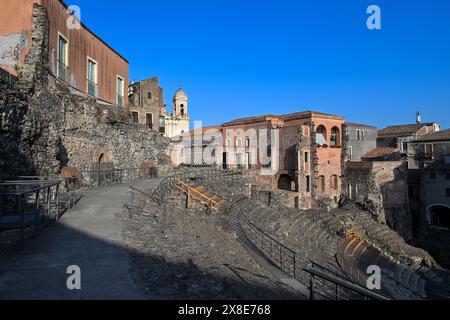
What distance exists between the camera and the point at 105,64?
74.7 feet

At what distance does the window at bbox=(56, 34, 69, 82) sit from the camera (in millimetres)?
16438

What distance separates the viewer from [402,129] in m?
43.9

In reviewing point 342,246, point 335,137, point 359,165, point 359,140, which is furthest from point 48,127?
point 359,140

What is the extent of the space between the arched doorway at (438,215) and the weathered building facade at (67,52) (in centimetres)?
3506

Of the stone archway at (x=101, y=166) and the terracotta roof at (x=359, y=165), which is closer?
the stone archway at (x=101, y=166)

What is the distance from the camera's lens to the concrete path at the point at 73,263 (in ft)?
15.6

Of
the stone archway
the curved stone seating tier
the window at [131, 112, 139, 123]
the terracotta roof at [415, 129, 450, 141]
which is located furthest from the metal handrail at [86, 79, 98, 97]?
the terracotta roof at [415, 129, 450, 141]

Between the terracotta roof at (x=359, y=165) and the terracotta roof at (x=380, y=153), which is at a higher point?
the terracotta roof at (x=380, y=153)

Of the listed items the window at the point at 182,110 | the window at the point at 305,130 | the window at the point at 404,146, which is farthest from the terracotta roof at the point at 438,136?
the window at the point at 182,110

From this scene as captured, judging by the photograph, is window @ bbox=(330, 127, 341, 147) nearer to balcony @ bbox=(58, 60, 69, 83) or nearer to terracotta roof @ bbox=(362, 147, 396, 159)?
terracotta roof @ bbox=(362, 147, 396, 159)

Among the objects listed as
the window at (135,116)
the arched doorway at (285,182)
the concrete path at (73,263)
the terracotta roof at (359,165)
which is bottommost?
the concrete path at (73,263)

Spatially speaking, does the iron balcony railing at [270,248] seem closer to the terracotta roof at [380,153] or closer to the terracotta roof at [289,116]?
the terracotta roof at [289,116]
